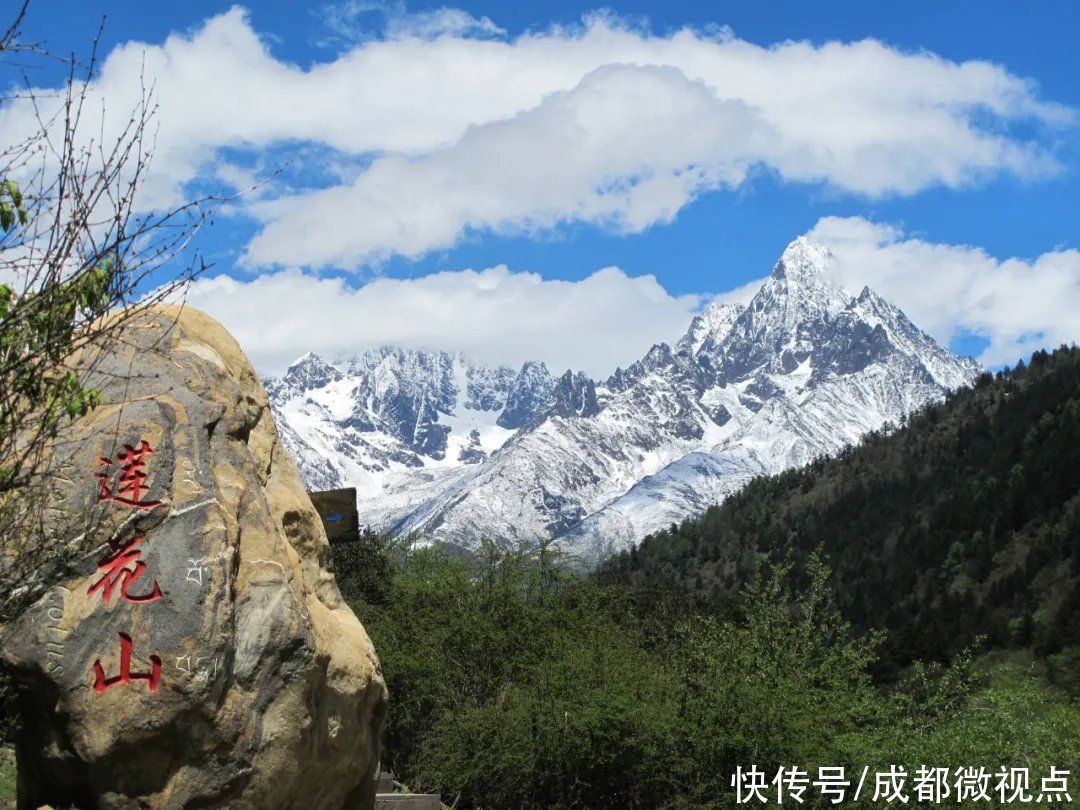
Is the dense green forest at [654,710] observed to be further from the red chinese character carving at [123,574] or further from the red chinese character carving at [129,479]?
the red chinese character carving at [129,479]

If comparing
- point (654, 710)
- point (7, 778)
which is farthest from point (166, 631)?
point (654, 710)

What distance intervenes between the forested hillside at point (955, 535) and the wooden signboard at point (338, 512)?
6186cm

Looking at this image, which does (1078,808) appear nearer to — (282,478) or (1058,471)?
(282,478)

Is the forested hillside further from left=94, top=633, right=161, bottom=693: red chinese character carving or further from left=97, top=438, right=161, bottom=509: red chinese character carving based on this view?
left=94, top=633, right=161, bottom=693: red chinese character carving

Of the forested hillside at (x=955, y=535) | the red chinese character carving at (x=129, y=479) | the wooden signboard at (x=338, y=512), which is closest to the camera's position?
the red chinese character carving at (x=129, y=479)

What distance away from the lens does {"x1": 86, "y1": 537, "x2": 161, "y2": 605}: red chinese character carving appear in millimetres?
12289

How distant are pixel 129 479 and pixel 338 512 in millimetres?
6044

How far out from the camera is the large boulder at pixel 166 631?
12.1 m

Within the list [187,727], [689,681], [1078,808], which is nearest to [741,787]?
[689,681]

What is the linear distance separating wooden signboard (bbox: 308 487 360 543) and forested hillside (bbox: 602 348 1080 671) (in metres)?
61.9

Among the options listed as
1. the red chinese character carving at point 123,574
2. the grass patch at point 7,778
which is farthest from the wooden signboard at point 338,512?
the red chinese character carving at point 123,574

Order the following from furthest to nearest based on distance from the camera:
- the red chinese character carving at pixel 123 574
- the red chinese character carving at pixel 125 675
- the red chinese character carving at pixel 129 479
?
the red chinese character carving at pixel 129 479, the red chinese character carving at pixel 123 574, the red chinese character carving at pixel 125 675

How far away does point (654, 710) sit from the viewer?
25344 mm

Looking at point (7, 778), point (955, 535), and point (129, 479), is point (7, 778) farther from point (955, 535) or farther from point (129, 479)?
point (955, 535)
